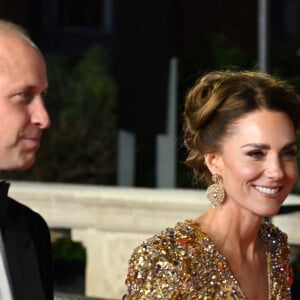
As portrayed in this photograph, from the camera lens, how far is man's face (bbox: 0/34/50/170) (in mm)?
1730

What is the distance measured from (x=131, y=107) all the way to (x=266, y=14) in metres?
2.41

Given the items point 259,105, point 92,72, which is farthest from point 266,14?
point 259,105

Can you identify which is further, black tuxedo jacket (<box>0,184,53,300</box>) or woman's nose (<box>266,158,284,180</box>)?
woman's nose (<box>266,158,284,180</box>)

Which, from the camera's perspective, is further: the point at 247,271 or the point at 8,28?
the point at 247,271

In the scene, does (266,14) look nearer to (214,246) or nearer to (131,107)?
(131,107)

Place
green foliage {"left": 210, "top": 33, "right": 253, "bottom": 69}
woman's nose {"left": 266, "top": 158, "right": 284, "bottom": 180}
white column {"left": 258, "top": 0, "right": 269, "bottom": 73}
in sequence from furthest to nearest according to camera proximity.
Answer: green foliage {"left": 210, "top": 33, "right": 253, "bottom": 69} → white column {"left": 258, "top": 0, "right": 269, "bottom": 73} → woman's nose {"left": 266, "top": 158, "right": 284, "bottom": 180}

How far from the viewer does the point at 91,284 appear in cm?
607

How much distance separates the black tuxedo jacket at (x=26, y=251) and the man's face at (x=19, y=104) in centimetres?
14

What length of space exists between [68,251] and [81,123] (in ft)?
11.5

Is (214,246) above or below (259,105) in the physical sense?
below

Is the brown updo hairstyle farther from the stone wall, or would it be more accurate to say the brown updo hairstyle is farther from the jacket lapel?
the stone wall

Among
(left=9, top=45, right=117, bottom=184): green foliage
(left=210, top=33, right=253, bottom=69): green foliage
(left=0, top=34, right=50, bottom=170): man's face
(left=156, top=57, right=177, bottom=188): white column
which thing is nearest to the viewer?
(left=0, top=34, right=50, bottom=170): man's face

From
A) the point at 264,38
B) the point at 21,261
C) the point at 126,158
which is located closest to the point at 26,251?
the point at 21,261

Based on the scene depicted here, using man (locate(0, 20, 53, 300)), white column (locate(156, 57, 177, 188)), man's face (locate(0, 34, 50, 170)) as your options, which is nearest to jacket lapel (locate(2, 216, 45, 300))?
man (locate(0, 20, 53, 300))
